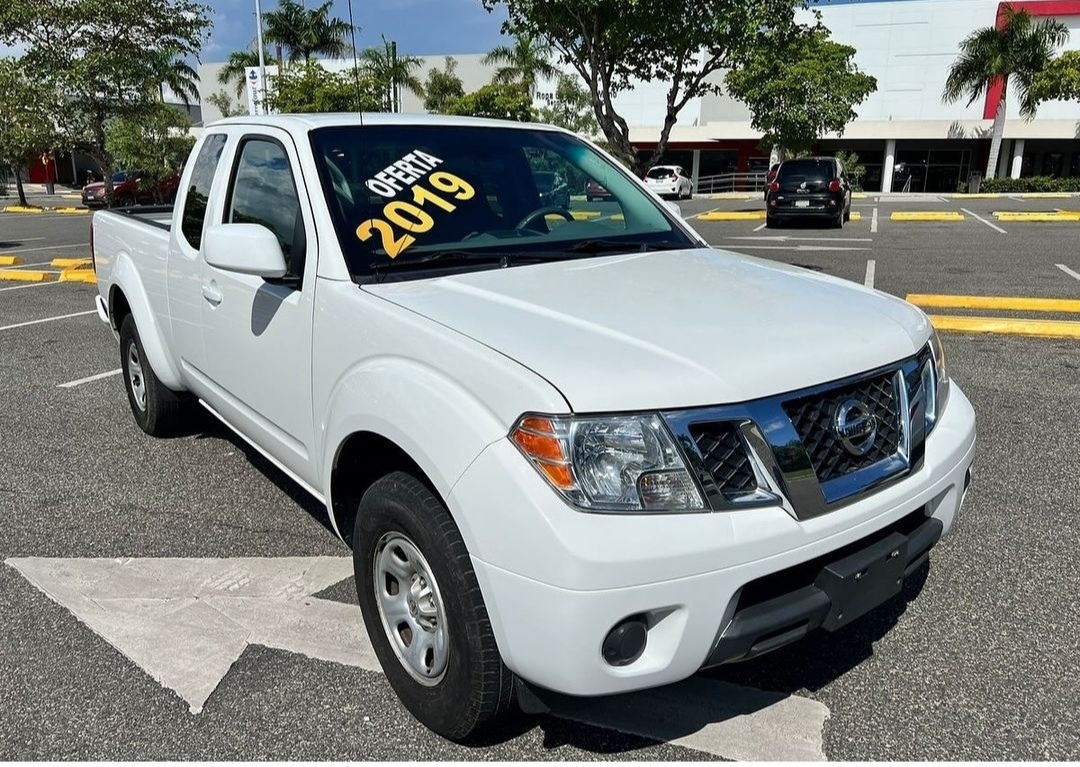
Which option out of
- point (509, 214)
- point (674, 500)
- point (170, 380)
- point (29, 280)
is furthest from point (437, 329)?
point (29, 280)

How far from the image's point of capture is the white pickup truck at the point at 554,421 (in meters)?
1.92

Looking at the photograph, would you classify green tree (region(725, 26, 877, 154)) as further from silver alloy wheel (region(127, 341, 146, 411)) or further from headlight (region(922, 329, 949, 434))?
headlight (region(922, 329, 949, 434))

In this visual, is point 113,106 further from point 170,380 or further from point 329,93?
point 329,93

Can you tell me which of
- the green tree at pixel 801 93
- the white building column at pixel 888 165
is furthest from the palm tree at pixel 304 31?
the white building column at pixel 888 165

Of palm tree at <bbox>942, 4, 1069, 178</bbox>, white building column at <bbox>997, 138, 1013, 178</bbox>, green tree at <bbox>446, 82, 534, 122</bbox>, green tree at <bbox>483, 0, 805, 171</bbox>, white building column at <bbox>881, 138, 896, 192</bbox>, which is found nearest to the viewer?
green tree at <bbox>483, 0, 805, 171</bbox>

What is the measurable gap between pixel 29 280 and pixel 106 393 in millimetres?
7638

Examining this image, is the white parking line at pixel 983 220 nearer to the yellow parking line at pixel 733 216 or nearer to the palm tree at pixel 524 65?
the yellow parking line at pixel 733 216

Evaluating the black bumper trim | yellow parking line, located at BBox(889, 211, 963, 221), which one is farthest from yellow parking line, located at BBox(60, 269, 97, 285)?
yellow parking line, located at BBox(889, 211, 963, 221)

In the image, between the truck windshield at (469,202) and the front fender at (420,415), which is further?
the truck windshield at (469,202)

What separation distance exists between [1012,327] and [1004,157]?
47580mm

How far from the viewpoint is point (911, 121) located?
1770 inches

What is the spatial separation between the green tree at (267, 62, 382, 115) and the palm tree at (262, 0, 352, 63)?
1715 cm

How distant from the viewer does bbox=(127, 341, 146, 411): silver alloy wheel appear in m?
4.91

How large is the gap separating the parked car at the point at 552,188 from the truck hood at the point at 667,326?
55 centimetres
